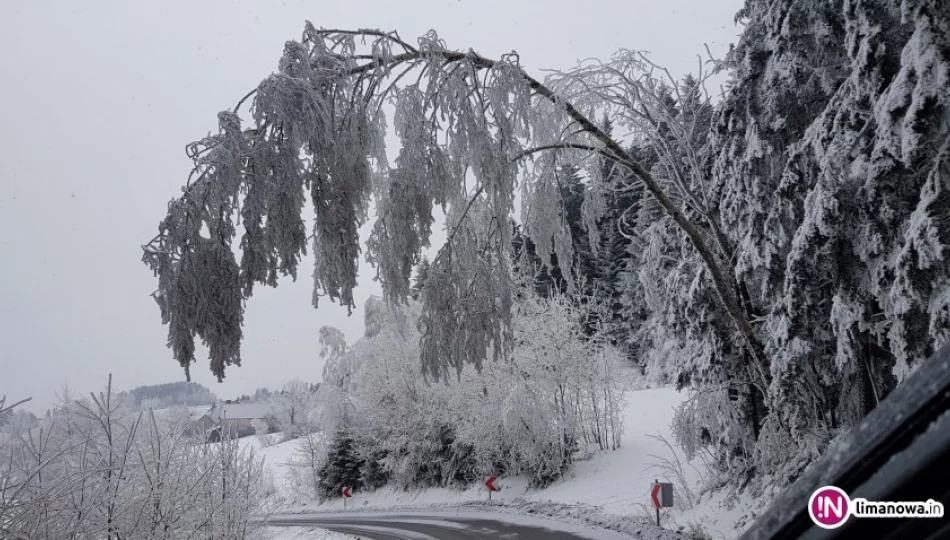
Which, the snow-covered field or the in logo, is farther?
the snow-covered field

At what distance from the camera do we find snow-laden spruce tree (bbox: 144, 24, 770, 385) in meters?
4.23

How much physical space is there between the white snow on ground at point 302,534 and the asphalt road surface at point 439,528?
31 cm

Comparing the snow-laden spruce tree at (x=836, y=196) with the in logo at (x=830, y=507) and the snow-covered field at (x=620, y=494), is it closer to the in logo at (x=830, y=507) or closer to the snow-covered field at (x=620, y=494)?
the snow-covered field at (x=620, y=494)

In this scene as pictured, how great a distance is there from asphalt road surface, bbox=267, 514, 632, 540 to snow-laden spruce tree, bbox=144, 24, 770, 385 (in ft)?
29.1

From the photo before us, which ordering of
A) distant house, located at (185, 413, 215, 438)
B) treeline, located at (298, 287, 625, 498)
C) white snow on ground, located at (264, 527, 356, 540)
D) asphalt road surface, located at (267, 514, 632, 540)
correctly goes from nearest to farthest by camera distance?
distant house, located at (185, 413, 215, 438)
asphalt road surface, located at (267, 514, 632, 540)
white snow on ground, located at (264, 527, 356, 540)
treeline, located at (298, 287, 625, 498)

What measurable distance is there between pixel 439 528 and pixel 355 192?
13569 millimetres

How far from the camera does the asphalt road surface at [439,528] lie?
13.3 meters

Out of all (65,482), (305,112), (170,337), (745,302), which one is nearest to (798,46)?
(745,302)

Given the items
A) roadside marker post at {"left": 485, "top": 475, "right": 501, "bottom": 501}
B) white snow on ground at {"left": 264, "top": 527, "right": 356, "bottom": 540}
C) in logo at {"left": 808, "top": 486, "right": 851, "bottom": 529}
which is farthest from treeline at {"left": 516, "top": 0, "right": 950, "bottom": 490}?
white snow on ground at {"left": 264, "top": 527, "right": 356, "bottom": 540}

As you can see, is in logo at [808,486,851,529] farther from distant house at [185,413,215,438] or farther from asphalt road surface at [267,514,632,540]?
asphalt road surface at [267,514,632,540]

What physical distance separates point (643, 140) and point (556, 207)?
3.44 metres

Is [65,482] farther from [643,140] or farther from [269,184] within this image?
[643,140]

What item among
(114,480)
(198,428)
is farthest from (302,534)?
(114,480)

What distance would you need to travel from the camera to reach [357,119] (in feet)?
16.1
